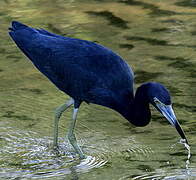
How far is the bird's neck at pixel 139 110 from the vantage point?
6.22 meters

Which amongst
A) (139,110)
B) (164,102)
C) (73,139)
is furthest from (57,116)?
(164,102)

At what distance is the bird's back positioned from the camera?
6438mm

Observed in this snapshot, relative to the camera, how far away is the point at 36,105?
302 inches

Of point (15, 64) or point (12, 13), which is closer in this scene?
point (15, 64)

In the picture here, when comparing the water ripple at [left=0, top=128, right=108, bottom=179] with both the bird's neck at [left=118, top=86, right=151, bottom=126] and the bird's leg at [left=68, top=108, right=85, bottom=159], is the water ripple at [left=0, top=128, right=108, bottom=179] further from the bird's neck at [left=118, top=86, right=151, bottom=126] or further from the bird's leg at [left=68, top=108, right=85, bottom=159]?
the bird's neck at [left=118, top=86, right=151, bottom=126]

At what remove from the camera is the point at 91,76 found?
21.3ft

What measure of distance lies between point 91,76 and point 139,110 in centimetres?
56

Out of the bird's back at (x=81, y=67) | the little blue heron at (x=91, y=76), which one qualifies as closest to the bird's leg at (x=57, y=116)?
the little blue heron at (x=91, y=76)

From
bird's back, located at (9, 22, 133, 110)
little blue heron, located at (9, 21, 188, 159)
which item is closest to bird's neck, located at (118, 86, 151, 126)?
little blue heron, located at (9, 21, 188, 159)

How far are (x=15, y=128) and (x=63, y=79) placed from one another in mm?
735

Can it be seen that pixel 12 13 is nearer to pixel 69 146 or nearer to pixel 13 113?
pixel 13 113

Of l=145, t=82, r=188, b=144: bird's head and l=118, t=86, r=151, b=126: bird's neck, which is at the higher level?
l=145, t=82, r=188, b=144: bird's head

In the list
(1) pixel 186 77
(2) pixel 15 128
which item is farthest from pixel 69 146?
(1) pixel 186 77

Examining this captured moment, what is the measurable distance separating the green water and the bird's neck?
12.8 inches
